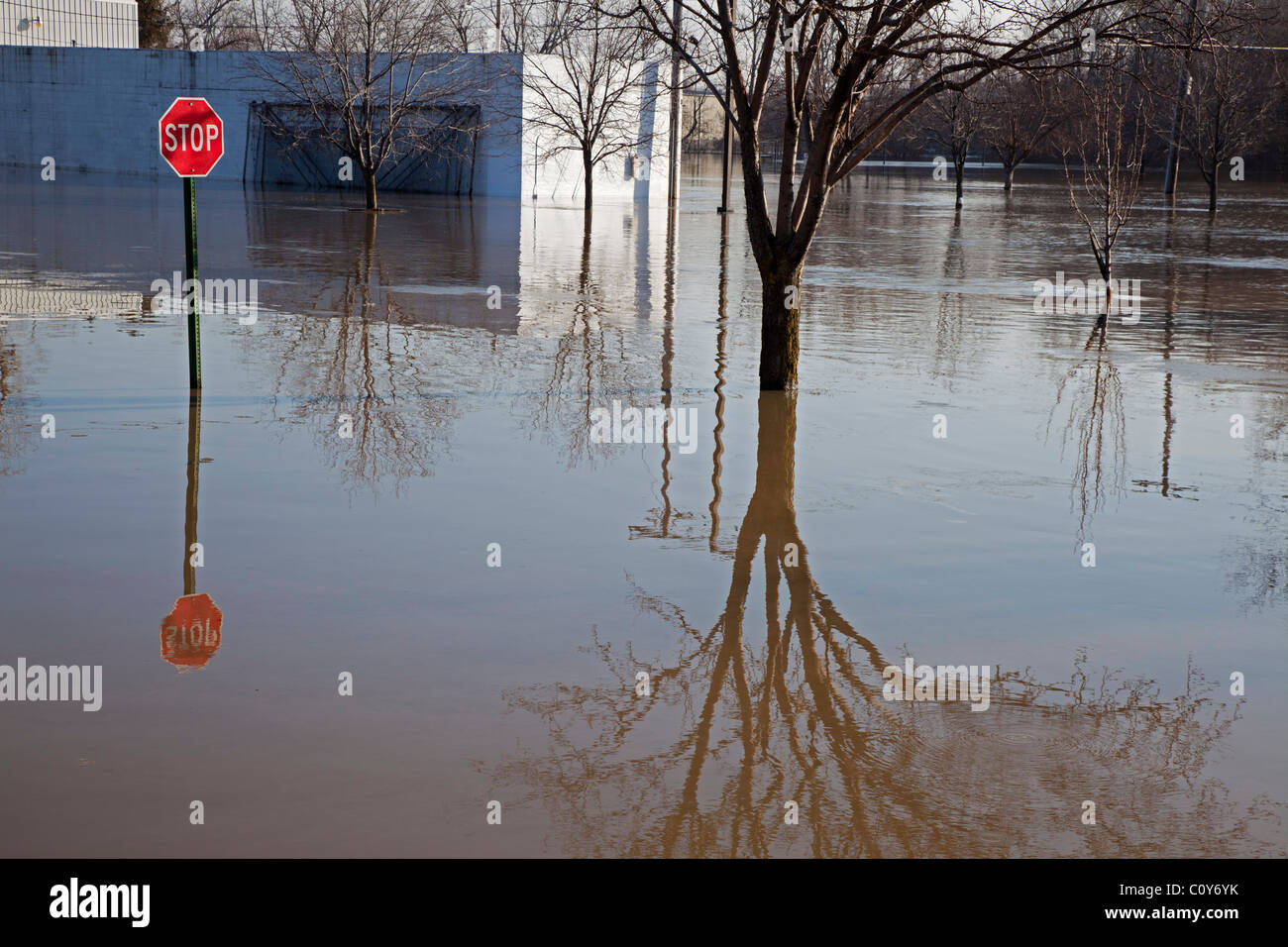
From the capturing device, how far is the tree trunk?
36.2 feet

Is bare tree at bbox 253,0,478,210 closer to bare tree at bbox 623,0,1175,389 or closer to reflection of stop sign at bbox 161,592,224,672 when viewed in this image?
bare tree at bbox 623,0,1175,389

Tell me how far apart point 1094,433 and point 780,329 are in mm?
2670

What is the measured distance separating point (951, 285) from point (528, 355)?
31.3 ft

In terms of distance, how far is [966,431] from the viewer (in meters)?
10.3

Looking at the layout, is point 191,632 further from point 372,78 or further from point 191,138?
point 372,78

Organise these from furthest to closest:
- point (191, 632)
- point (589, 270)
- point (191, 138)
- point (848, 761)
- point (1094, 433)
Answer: point (589, 270) < point (1094, 433) < point (191, 138) < point (191, 632) < point (848, 761)

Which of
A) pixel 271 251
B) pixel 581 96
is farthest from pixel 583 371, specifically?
pixel 581 96

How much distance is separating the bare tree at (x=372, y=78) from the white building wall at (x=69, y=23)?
17.6 meters

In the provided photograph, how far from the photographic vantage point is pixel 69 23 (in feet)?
196

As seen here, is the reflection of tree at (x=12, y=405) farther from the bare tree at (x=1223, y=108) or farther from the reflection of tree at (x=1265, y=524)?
the bare tree at (x=1223, y=108)

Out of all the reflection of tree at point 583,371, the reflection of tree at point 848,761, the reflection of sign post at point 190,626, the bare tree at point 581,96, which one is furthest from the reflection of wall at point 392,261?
the reflection of tree at point 848,761

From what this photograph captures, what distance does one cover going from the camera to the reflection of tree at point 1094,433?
28.0 feet

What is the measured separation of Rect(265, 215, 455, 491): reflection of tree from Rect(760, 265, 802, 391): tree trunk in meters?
2.74

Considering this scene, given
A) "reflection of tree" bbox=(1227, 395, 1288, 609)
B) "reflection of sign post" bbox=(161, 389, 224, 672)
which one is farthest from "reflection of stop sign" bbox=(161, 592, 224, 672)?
"reflection of tree" bbox=(1227, 395, 1288, 609)
